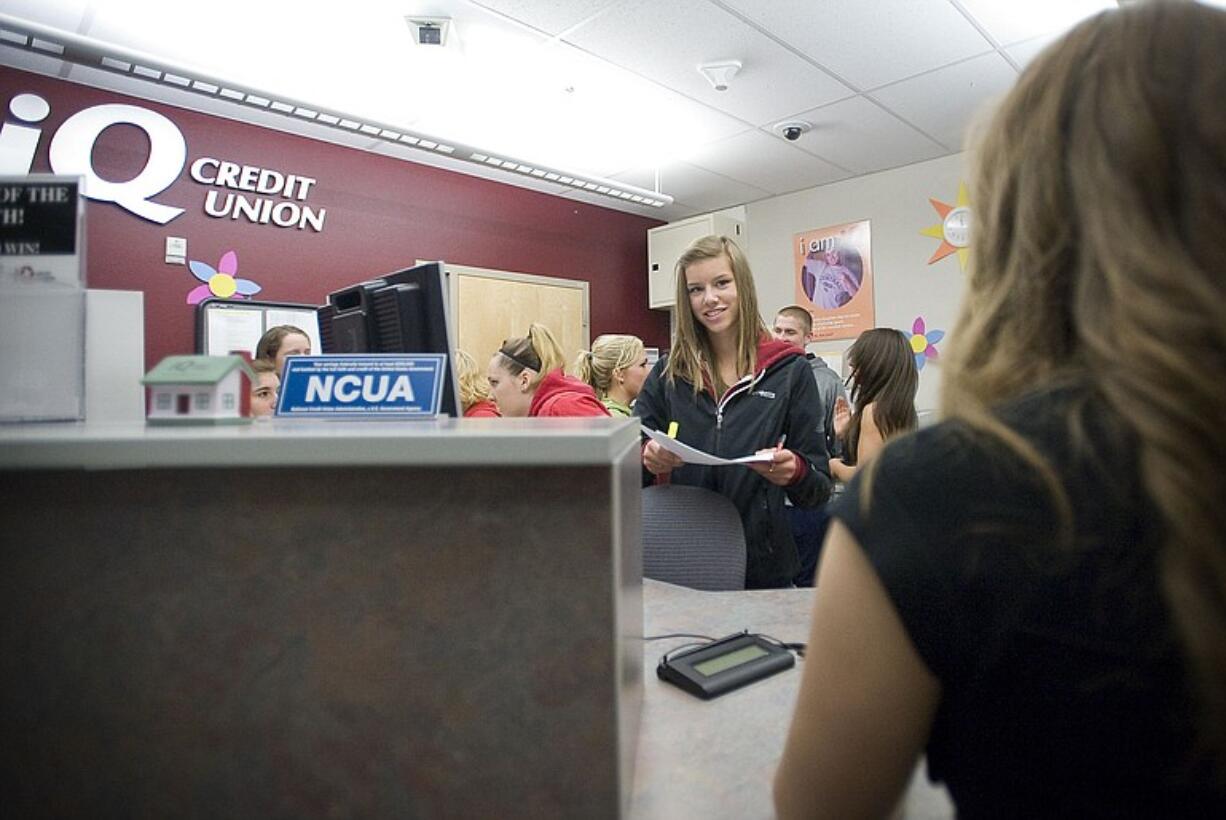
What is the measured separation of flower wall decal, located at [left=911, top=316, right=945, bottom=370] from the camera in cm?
442

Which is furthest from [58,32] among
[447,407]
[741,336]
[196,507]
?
[196,507]

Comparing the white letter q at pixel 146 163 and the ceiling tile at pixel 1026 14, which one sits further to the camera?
the white letter q at pixel 146 163

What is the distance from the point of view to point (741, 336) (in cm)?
190

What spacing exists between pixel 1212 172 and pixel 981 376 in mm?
184

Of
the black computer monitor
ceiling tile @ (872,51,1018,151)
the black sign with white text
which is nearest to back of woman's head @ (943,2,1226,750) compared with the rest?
the black computer monitor

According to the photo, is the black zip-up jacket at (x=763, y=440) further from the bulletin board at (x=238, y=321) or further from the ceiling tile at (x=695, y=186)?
the ceiling tile at (x=695, y=186)

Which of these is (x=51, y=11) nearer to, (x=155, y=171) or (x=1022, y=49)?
(x=155, y=171)

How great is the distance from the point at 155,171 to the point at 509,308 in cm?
205

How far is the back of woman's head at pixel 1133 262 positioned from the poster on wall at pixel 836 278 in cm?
433

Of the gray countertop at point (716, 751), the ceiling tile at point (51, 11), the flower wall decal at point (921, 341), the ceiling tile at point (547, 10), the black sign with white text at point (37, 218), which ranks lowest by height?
the gray countertop at point (716, 751)

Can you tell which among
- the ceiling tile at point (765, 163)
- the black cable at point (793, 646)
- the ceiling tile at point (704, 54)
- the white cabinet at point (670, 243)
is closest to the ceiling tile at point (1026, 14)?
the ceiling tile at point (704, 54)

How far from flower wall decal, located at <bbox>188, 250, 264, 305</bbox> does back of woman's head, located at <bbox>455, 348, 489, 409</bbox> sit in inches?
48.8

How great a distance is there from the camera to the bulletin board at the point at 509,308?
447 centimetres
